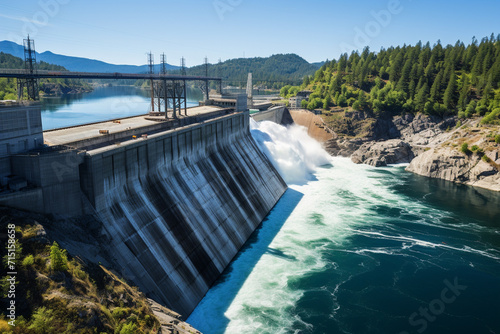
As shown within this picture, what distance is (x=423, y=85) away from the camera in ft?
339

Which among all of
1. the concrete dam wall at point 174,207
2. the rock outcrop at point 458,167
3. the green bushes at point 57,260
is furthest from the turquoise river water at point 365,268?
the green bushes at point 57,260

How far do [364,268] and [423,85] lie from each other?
84.4 metres

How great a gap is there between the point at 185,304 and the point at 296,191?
34570 millimetres

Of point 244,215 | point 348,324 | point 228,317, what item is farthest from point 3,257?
point 244,215

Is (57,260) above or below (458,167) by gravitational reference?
above

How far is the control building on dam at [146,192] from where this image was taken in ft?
72.4

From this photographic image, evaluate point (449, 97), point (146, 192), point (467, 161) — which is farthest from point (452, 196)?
point (146, 192)

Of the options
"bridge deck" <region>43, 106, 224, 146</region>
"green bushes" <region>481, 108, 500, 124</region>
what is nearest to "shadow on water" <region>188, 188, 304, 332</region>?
"bridge deck" <region>43, 106, 224, 146</region>

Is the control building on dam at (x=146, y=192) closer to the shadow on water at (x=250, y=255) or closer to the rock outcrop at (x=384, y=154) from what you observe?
the shadow on water at (x=250, y=255)

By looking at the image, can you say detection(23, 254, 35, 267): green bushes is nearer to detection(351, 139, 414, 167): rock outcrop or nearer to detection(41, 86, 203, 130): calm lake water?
detection(41, 86, 203, 130): calm lake water

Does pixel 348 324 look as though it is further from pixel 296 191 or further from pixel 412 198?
pixel 412 198

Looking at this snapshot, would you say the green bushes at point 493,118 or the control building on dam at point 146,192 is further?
the green bushes at point 493,118

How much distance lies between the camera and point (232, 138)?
51.6 meters

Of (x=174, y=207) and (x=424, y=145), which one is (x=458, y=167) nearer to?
(x=424, y=145)
